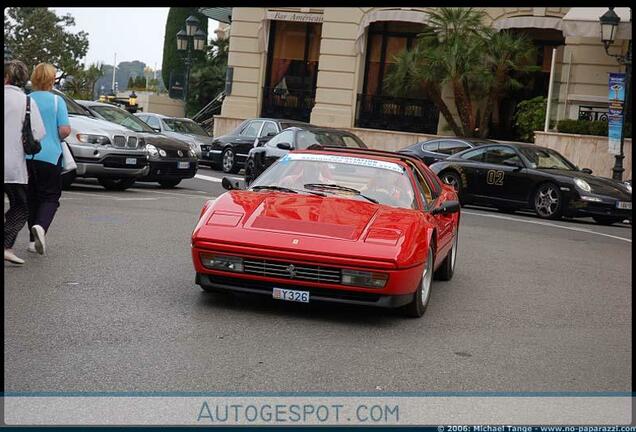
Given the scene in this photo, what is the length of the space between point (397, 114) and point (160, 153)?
16.3m

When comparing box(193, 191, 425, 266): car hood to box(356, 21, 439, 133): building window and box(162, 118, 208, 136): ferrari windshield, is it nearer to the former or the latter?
box(162, 118, 208, 136): ferrari windshield

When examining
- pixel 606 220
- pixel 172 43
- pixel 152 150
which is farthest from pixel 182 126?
pixel 172 43

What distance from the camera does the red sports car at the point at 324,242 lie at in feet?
25.9

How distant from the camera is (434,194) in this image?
34.0ft

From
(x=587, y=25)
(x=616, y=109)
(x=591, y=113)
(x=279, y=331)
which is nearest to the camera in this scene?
(x=279, y=331)

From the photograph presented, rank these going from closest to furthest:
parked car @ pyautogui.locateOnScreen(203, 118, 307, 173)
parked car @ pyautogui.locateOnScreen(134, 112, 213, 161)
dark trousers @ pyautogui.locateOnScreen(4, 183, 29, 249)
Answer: dark trousers @ pyautogui.locateOnScreen(4, 183, 29, 249), parked car @ pyautogui.locateOnScreen(203, 118, 307, 173), parked car @ pyautogui.locateOnScreen(134, 112, 213, 161)

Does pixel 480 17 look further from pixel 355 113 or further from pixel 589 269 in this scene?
pixel 589 269

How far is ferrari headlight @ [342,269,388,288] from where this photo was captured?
7.87 meters

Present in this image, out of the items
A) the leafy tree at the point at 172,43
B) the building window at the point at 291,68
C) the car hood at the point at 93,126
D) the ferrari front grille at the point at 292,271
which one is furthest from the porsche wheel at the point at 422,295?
the leafy tree at the point at 172,43

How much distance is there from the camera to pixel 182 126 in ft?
99.1

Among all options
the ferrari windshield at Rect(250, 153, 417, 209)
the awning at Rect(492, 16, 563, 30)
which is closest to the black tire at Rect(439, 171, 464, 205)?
the awning at Rect(492, 16, 563, 30)

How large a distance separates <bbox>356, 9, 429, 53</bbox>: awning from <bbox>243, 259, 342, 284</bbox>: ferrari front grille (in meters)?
26.6

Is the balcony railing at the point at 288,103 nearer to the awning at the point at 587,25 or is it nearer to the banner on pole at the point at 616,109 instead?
the awning at the point at 587,25

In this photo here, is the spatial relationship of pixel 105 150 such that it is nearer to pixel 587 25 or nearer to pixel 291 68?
pixel 587 25
